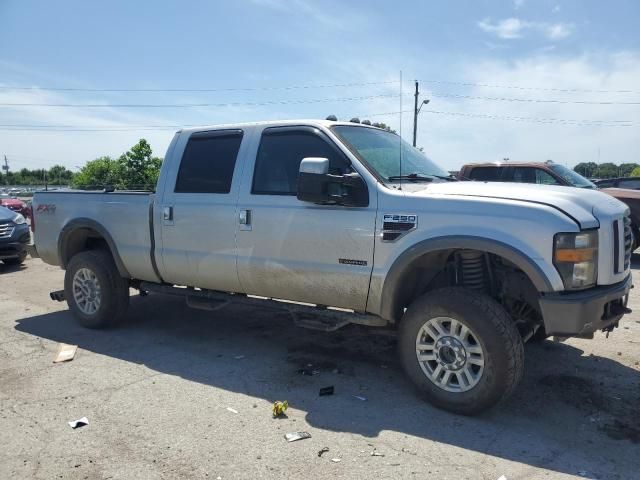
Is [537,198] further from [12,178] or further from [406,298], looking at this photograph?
[12,178]

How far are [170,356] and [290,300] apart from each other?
1.39m

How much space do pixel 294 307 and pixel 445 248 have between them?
1495 millimetres

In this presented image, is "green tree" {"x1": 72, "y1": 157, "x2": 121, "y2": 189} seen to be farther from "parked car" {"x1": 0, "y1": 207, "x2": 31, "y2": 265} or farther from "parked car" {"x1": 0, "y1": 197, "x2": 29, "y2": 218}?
"parked car" {"x1": 0, "y1": 207, "x2": 31, "y2": 265}

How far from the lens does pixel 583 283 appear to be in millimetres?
3430

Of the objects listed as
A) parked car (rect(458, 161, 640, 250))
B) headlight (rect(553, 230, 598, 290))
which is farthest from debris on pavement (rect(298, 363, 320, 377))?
parked car (rect(458, 161, 640, 250))

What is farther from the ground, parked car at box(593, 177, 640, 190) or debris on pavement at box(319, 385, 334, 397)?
parked car at box(593, 177, 640, 190)

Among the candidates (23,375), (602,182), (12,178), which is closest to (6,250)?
(23,375)

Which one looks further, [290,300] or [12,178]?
[12,178]

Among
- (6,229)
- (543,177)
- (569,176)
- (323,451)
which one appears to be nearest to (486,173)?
(543,177)

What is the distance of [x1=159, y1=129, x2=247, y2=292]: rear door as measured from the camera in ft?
15.9

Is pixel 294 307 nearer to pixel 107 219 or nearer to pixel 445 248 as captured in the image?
pixel 445 248

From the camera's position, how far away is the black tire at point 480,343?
11.6 ft

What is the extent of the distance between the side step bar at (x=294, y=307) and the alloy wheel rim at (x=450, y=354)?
42cm

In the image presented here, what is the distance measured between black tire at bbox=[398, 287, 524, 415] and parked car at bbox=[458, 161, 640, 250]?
677 centimetres
